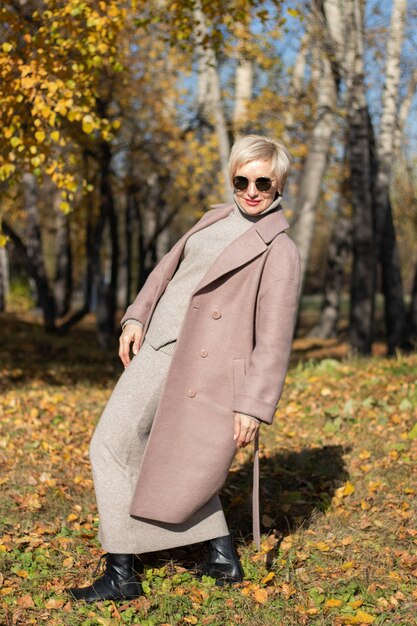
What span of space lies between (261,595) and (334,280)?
17.1 meters

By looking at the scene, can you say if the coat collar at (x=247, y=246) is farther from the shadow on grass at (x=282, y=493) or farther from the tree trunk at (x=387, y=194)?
the tree trunk at (x=387, y=194)

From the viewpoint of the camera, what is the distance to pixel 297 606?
397 cm

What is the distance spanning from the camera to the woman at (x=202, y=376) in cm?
373

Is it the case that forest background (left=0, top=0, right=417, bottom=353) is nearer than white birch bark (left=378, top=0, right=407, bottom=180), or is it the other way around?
forest background (left=0, top=0, right=417, bottom=353)

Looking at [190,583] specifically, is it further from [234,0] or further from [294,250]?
[234,0]

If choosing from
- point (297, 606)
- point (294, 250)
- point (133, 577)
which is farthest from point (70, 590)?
point (294, 250)

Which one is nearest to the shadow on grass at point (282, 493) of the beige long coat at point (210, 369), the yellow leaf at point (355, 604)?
the yellow leaf at point (355, 604)

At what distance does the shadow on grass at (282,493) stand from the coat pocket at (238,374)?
117 centimetres

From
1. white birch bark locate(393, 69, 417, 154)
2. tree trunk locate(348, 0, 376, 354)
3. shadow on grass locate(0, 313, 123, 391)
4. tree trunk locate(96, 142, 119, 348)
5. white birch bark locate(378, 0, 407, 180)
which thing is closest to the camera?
shadow on grass locate(0, 313, 123, 391)

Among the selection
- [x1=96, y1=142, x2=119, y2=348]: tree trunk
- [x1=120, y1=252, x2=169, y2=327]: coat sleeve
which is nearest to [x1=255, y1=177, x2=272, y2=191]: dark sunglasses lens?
[x1=120, y1=252, x2=169, y2=327]: coat sleeve

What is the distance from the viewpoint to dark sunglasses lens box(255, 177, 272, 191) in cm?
374

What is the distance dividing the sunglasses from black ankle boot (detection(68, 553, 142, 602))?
191 centimetres

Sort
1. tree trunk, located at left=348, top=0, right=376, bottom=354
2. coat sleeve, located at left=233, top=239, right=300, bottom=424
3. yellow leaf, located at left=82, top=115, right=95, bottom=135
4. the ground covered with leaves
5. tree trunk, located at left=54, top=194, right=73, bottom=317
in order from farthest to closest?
tree trunk, located at left=54, top=194, right=73, bottom=317, tree trunk, located at left=348, top=0, right=376, bottom=354, yellow leaf, located at left=82, top=115, right=95, bottom=135, the ground covered with leaves, coat sleeve, located at left=233, top=239, right=300, bottom=424

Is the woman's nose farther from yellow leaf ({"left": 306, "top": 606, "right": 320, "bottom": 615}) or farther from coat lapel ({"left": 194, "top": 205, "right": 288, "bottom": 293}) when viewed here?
yellow leaf ({"left": 306, "top": 606, "right": 320, "bottom": 615})
